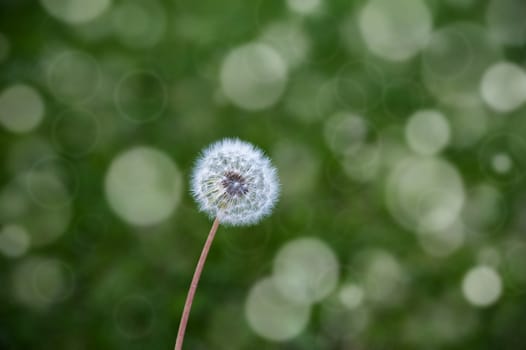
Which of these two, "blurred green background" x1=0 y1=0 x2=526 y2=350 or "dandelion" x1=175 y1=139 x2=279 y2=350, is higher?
"blurred green background" x1=0 y1=0 x2=526 y2=350

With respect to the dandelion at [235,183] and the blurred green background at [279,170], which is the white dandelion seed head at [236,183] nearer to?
the dandelion at [235,183]

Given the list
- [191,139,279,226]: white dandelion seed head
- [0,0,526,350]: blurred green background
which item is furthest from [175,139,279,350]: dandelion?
[0,0,526,350]: blurred green background

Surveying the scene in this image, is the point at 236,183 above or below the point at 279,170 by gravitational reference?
below

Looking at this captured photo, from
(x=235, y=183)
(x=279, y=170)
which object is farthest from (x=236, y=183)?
(x=279, y=170)

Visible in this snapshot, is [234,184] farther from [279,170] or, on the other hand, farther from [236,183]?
[279,170]

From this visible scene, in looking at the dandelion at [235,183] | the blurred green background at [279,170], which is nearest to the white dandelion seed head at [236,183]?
the dandelion at [235,183]

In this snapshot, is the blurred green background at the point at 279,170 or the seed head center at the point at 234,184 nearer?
the seed head center at the point at 234,184

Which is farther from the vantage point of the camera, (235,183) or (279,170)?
(279,170)

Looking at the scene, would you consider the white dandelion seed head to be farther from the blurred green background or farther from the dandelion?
the blurred green background
